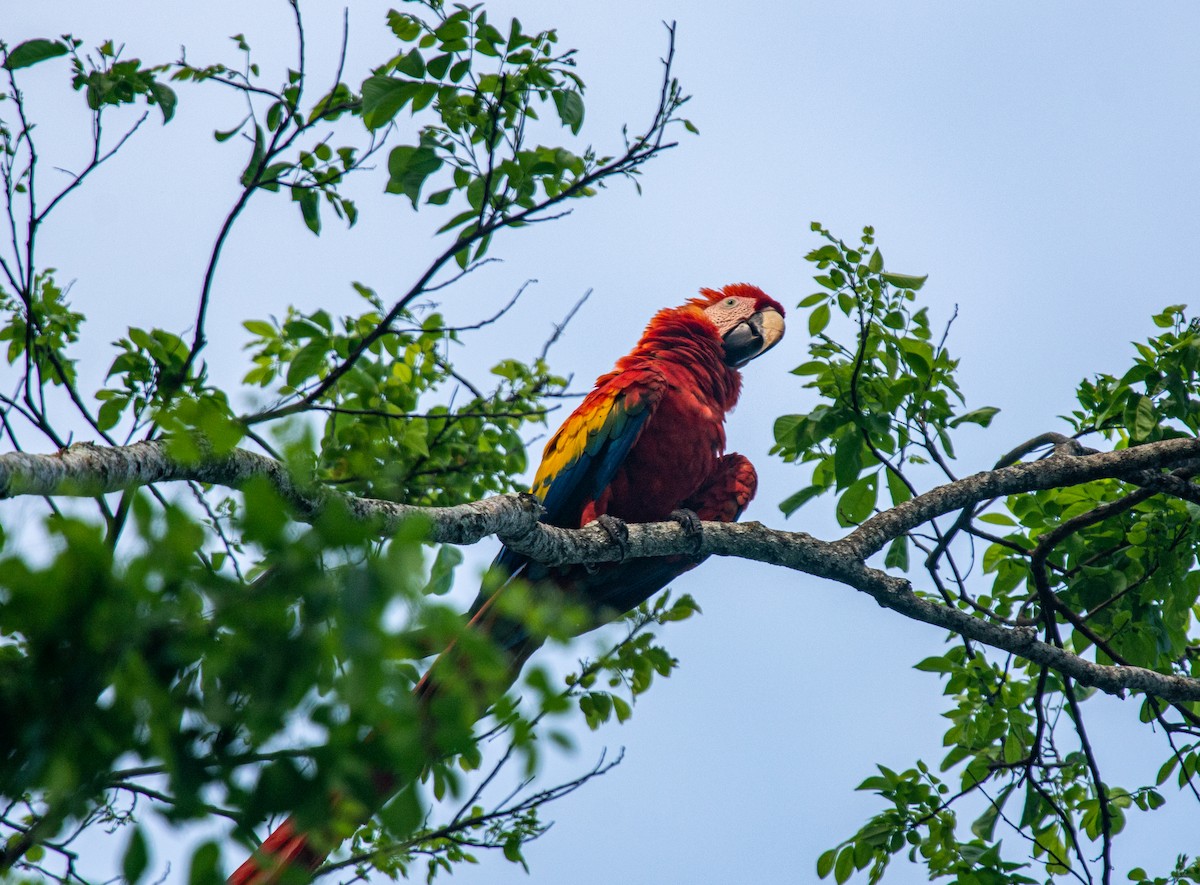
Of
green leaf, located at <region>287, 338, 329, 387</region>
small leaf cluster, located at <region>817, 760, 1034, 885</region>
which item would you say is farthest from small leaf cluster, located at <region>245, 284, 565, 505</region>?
small leaf cluster, located at <region>817, 760, 1034, 885</region>

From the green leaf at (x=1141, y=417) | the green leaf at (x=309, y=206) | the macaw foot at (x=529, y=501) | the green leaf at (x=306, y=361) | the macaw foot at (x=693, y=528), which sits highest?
the green leaf at (x=309, y=206)

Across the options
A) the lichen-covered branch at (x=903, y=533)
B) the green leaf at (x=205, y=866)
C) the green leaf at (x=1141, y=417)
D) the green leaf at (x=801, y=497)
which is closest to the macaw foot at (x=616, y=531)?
the lichen-covered branch at (x=903, y=533)

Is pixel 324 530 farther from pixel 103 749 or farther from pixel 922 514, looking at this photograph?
pixel 922 514

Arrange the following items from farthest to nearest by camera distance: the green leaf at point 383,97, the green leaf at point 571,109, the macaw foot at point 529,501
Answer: the green leaf at point 571,109 → the green leaf at point 383,97 → the macaw foot at point 529,501

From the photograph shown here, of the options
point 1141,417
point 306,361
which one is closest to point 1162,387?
point 1141,417

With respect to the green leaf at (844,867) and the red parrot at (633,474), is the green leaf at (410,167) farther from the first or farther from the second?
the green leaf at (844,867)

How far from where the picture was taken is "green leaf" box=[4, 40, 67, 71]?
3412 mm

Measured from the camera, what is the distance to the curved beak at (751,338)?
5434mm

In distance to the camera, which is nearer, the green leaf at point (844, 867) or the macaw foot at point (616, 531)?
the macaw foot at point (616, 531)

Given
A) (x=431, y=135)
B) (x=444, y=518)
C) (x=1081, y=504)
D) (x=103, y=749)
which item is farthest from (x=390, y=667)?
(x=1081, y=504)

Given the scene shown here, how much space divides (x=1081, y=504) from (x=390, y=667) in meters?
3.61

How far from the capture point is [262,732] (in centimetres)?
109

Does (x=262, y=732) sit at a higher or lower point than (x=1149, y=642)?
lower

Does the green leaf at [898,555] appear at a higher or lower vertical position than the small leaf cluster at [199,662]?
higher
